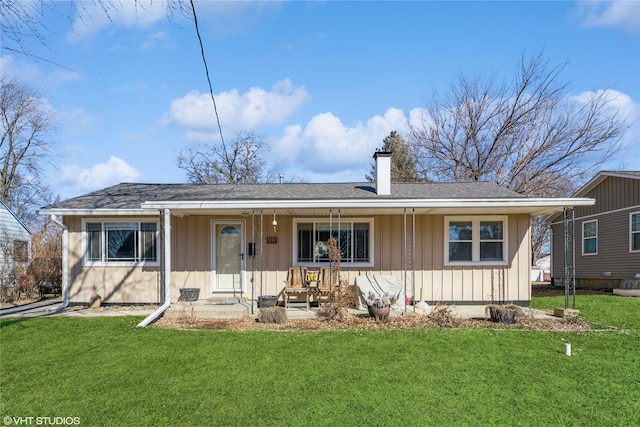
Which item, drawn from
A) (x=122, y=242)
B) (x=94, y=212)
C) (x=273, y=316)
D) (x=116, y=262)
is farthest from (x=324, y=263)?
(x=94, y=212)

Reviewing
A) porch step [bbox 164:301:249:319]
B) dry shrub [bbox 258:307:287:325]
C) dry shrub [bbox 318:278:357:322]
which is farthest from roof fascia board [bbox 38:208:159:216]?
dry shrub [bbox 318:278:357:322]

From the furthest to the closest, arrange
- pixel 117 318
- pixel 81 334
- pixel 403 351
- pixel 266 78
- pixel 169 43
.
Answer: pixel 266 78
pixel 117 318
pixel 81 334
pixel 169 43
pixel 403 351

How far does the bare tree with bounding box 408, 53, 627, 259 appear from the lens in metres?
Answer: 18.1

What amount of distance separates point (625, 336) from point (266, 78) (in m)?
8.49

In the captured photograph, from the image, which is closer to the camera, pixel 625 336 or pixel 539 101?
pixel 625 336

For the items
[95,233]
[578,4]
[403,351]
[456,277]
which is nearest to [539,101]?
[578,4]

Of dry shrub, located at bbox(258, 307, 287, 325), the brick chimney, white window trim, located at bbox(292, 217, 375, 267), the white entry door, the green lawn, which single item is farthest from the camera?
the brick chimney

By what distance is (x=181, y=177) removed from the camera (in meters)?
27.6

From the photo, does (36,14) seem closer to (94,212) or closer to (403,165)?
(94,212)

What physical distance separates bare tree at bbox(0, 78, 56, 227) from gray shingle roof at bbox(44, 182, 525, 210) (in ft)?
48.1

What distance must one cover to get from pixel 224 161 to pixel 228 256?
18.2 m

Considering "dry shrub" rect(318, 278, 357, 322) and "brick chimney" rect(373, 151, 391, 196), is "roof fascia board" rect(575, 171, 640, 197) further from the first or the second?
"dry shrub" rect(318, 278, 357, 322)

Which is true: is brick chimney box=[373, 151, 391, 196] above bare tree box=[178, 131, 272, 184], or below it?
below

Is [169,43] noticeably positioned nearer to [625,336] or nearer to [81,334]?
[81,334]
